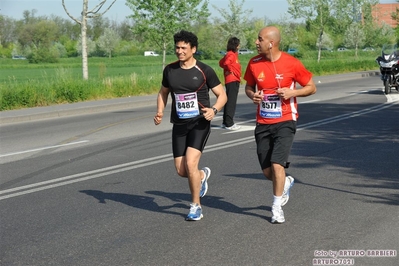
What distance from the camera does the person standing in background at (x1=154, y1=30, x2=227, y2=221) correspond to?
743cm

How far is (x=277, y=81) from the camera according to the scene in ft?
23.5

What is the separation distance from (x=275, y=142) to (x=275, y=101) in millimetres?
382

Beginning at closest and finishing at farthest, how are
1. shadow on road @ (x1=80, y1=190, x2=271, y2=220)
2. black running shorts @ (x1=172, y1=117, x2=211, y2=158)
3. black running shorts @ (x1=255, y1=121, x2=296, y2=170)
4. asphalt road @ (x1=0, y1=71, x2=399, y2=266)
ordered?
asphalt road @ (x1=0, y1=71, x2=399, y2=266), black running shorts @ (x1=255, y1=121, x2=296, y2=170), black running shorts @ (x1=172, y1=117, x2=211, y2=158), shadow on road @ (x1=80, y1=190, x2=271, y2=220)

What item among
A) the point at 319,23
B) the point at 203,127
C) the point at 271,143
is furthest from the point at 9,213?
the point at 319,23

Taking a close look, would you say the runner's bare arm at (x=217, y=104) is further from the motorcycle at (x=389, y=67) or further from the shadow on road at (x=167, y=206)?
the motorcycle at (x=389, y=67)

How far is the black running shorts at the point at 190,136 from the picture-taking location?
24.5 ft

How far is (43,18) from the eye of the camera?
150m

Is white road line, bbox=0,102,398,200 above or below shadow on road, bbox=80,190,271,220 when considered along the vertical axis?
below

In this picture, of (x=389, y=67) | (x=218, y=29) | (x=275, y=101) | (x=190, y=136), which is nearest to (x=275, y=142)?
(x=275, y=101)

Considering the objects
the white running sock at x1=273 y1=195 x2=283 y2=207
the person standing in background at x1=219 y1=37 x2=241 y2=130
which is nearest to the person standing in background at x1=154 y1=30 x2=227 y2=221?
the white running sock at x1=273 y1=195 x2=283 y2=207

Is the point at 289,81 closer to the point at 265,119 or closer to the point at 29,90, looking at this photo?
the point at 265,119

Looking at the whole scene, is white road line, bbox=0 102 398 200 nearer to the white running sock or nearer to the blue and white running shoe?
the blue and white running shoe

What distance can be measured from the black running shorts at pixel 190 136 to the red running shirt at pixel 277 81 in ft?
2.02

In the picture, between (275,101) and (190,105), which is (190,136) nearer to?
(190,105)
